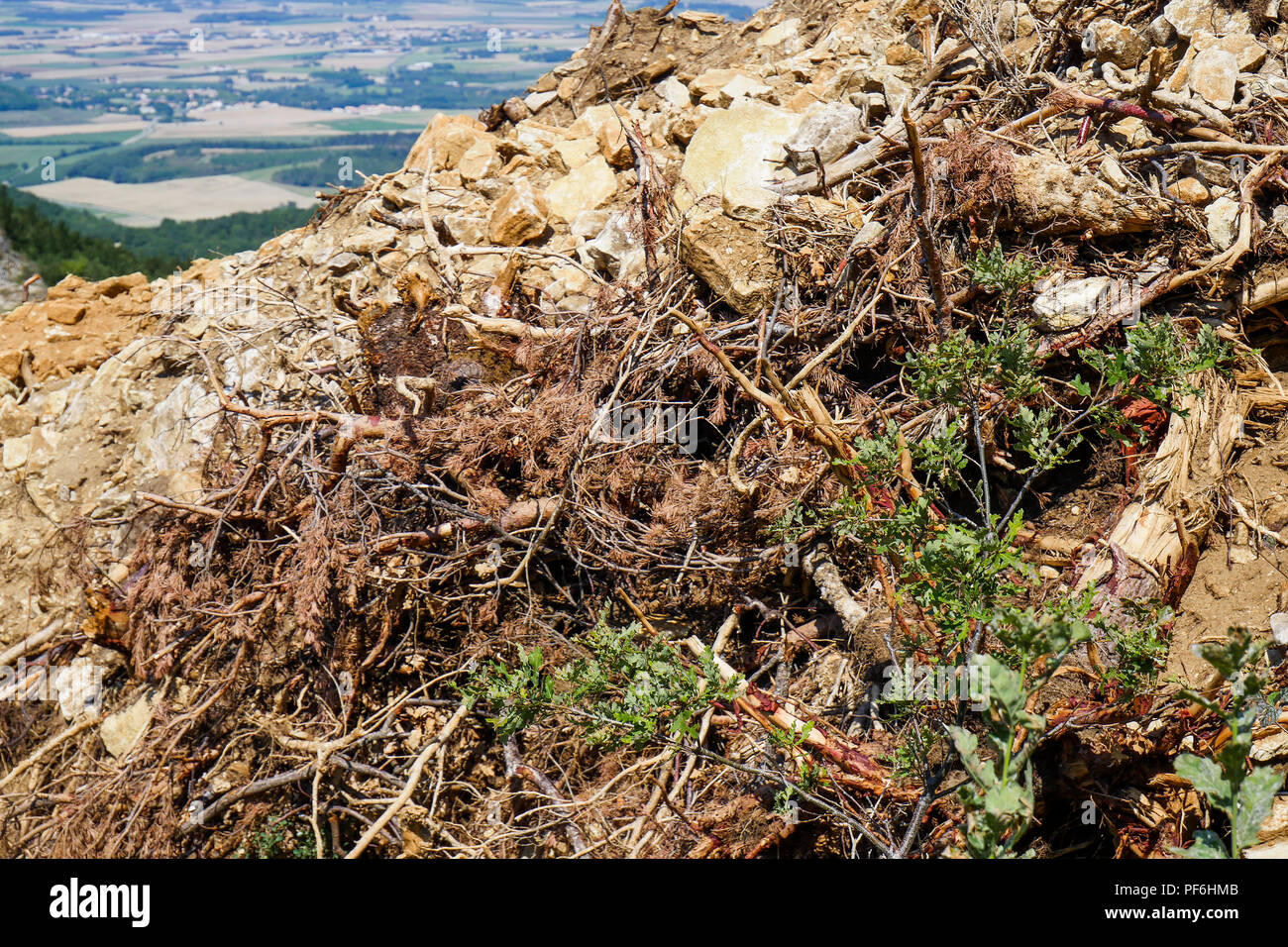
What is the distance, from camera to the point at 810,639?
11.3ft

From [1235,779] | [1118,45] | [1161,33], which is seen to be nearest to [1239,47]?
[1161,33]

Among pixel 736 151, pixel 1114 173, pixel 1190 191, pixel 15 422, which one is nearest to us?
pixel 1190 191

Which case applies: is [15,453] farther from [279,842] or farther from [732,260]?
[732,260]

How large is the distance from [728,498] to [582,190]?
2444mm

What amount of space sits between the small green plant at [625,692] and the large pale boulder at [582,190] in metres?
2.96

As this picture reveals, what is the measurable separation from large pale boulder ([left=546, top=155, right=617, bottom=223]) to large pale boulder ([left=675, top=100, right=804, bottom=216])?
0.48m

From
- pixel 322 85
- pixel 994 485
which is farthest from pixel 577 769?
pixel 322 85

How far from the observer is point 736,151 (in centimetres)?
476

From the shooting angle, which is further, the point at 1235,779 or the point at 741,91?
the point at 741,91

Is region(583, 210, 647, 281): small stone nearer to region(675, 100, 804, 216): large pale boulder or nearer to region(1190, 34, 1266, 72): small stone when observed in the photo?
region(675, 100, 804, 216): large pale boulder

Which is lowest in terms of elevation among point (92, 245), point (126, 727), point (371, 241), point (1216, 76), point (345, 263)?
point (126, 727)

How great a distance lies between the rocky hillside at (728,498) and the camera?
108 inches

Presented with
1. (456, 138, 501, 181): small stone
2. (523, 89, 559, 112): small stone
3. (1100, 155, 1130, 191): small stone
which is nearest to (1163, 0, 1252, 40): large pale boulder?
(1100, 155, 1130, 191): small stone

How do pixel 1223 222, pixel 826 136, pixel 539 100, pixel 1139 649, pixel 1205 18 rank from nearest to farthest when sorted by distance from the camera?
1. pixel 1139 649
2. pixel 1223 222
3. pixel 1205 18
4. pixel 826 136
5. pixel 539 100
